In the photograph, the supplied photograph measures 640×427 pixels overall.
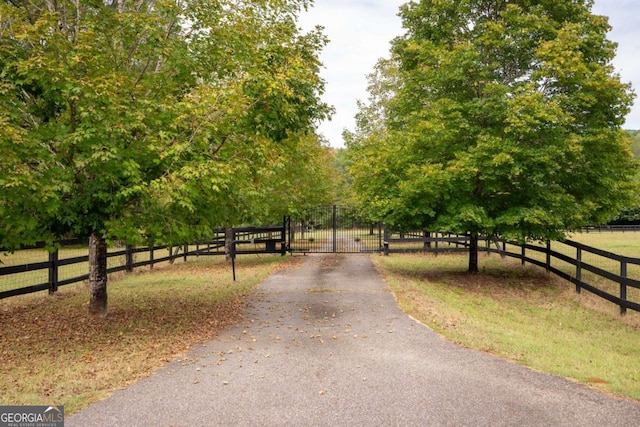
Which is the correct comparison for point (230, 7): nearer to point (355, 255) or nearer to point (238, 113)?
point (238, 113)

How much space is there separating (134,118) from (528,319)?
9.15 metres

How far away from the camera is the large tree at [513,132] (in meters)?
11.4

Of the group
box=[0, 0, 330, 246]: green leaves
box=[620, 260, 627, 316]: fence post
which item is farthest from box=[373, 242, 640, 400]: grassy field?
box=[0, 0, 330, 246]: green leaves

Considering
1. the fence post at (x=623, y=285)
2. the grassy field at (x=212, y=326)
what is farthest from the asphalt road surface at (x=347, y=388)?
the fence post at (x=623, y=285)

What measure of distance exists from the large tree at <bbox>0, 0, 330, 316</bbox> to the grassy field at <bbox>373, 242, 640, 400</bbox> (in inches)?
178

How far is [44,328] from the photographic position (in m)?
7.68

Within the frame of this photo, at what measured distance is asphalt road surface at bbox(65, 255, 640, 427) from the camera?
4.24 meters

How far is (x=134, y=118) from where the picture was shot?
259 inches

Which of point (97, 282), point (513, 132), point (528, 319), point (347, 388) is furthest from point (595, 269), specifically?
point (97, 282)

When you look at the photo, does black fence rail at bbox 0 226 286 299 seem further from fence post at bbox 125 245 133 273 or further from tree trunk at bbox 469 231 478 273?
tree trunk at bbox 469 231 478 273

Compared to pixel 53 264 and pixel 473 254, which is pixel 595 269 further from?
pixel 53 264

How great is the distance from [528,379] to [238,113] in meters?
5.61

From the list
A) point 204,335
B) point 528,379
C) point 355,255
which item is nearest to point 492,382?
point 528,379

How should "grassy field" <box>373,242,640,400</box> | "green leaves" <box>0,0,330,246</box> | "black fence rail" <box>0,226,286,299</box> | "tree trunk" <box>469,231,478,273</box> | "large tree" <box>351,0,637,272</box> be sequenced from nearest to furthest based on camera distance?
"grassy field" <box>373,242,640,400</box>
"green leaves" <box>0,0,330,246</box>
"black fence rail" <box>0,226,286,299</box>
"large tree" <box>351,0,637,272</box>
"tree trunk" <box>469,231,478,273</box>
